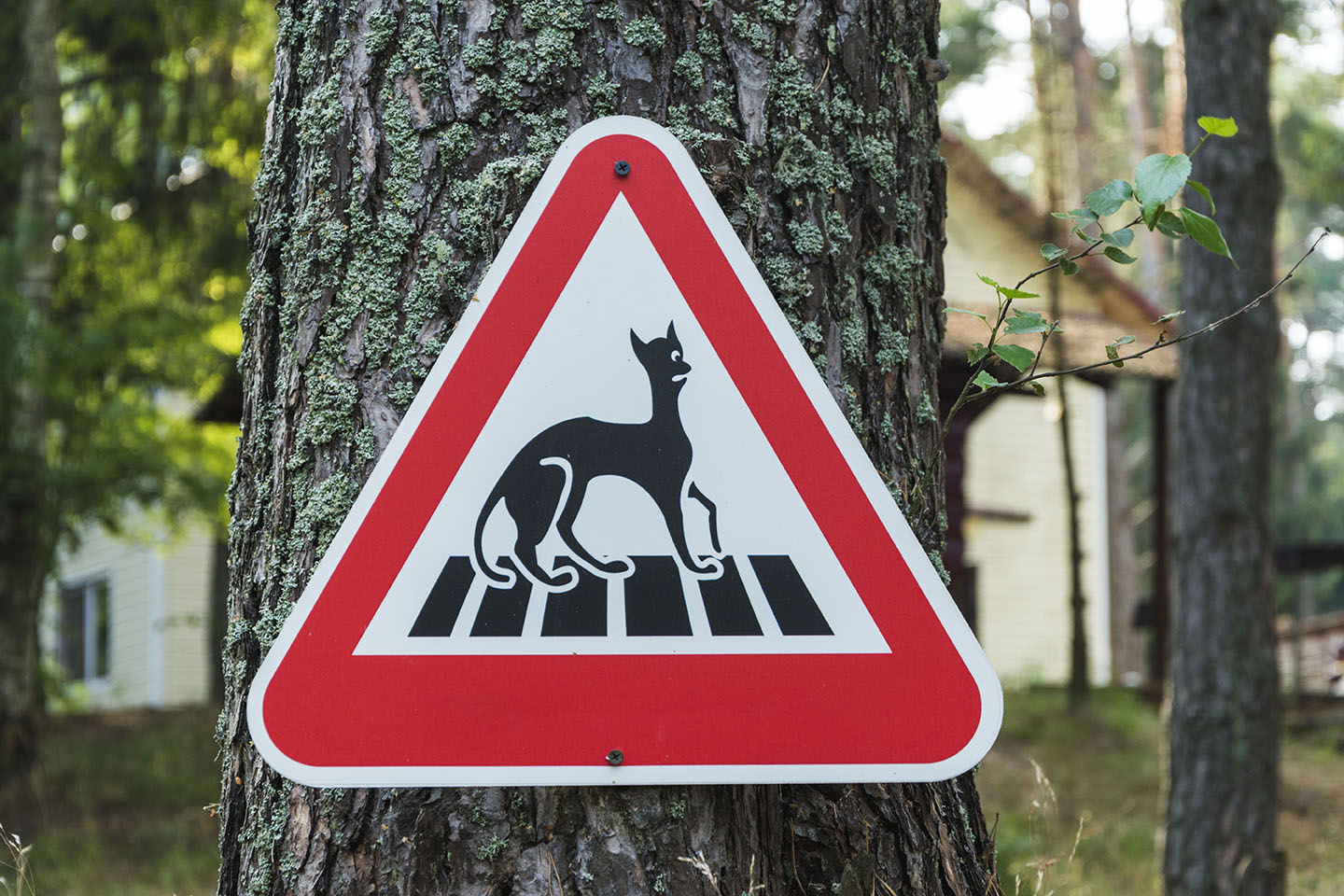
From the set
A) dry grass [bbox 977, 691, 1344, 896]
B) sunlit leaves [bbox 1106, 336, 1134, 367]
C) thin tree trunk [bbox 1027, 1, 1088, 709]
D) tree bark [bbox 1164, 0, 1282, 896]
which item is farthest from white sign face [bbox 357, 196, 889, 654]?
thin tree trunk [bbox 1027, 1, 1088, 709]

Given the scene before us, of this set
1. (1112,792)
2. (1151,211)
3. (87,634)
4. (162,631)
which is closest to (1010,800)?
(1112,792)

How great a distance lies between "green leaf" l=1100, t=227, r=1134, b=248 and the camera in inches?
71.2

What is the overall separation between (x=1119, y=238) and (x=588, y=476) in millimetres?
862

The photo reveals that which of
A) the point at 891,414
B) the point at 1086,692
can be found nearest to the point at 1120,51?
the point at 1086,692

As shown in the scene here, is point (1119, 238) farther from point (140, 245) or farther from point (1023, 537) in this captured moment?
point (1023, 537)

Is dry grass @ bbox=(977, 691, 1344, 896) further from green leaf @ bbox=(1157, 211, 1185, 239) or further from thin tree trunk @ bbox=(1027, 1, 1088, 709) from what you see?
green leaf @ bbox=(1157, 211, 1185, 239)

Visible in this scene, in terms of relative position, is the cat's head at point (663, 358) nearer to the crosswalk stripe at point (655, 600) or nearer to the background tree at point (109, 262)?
→ the crosswalk stripe at point (655, 600)

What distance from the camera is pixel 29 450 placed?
977 centimetres

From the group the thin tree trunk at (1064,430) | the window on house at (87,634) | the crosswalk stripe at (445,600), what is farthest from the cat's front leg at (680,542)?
the window on house at (87,634)

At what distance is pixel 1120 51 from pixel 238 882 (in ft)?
86.0

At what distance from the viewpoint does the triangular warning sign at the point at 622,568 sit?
1.50m

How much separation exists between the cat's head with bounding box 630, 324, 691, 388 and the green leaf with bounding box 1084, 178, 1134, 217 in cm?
64

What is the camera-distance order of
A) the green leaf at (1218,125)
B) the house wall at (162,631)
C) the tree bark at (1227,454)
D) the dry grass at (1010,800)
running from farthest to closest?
the house wall at (162,631)
the dry grass at (1010,800)
the tree bark at (1227,454)
the green leaf at (1218,125)

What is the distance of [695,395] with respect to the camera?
62.0 inches
